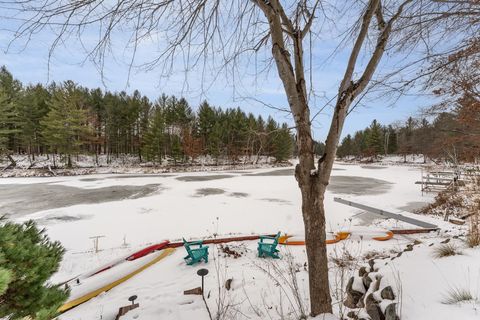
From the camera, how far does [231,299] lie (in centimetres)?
346

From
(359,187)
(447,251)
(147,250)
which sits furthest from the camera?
(359,187)

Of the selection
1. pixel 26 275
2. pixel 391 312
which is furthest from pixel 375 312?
pixel 26 275

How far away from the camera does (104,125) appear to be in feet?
132

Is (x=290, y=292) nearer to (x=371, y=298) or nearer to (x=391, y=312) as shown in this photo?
(x=371, y=298)

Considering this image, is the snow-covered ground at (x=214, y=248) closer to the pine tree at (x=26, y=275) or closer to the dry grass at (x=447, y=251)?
the dry grass at (x=447, y=251)

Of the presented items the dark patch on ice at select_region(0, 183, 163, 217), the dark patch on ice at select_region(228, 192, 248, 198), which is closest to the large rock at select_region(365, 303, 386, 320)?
the dark patch on ice at select_region(228, 192, 248, 198)

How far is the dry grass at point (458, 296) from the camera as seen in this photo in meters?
1.72

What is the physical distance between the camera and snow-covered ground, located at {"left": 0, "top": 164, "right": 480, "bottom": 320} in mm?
2787

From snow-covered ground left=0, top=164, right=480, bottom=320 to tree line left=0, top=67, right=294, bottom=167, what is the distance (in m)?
16.3

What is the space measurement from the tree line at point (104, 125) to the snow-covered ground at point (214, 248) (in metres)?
16.3

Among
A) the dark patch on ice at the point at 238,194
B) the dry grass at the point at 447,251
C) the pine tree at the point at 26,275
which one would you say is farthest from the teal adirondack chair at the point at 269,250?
the dark patch on ice at the point at 238,194

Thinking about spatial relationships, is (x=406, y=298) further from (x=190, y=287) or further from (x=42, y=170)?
(x=42, y=170)

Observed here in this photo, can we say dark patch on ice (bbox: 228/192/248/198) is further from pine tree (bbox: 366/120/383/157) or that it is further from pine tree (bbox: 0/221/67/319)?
pine tree (bbox: 366/120/383/157)

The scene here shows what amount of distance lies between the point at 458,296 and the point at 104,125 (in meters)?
46.7
